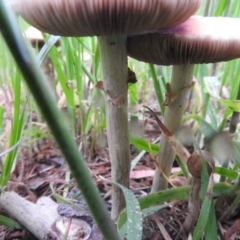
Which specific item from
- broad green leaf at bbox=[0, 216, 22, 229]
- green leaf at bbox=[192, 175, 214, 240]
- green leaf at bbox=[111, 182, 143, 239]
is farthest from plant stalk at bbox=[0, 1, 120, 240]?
broad green leaf at bbox=[0, 216, 22, 229]

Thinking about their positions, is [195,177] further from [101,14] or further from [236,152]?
[101,14]

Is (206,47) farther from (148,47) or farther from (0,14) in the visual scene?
(0,14)

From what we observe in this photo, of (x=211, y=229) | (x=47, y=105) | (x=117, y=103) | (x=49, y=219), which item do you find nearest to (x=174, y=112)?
(x=117, y=103)

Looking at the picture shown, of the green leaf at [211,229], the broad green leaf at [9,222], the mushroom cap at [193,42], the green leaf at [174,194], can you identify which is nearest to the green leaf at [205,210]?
the green leaf at [211,229]

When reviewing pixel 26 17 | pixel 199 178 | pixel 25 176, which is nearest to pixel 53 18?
pixel 26 17

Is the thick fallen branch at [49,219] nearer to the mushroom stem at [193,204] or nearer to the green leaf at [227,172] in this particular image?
the mushroom stem at [193,204]

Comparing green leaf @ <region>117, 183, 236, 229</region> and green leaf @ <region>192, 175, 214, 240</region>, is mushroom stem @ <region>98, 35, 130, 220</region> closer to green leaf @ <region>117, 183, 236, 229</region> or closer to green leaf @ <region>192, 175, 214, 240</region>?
green leaf @ <region>117, 183, 236, 229</region>
